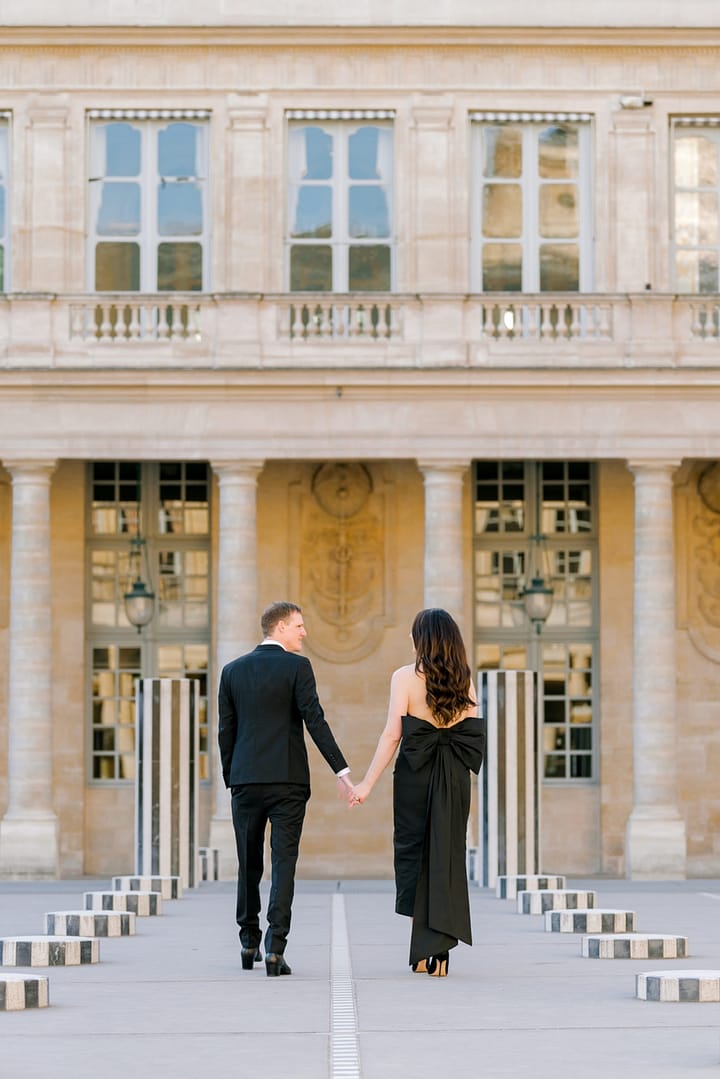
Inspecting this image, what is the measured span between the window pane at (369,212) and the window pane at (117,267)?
2.94 m

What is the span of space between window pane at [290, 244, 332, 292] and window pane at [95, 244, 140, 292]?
82.6 inches

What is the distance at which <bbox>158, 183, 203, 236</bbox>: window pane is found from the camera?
107 ft

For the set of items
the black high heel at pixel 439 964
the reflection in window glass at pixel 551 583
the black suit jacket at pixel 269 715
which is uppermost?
the reflection in window glass at pixel 551 583

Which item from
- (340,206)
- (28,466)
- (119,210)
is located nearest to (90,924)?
(28,466)

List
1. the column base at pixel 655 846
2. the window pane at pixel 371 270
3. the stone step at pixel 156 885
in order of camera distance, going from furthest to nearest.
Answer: the window pane at pixel 371 270, the column base at pixel 655 846, the stone step at pixel 156 885

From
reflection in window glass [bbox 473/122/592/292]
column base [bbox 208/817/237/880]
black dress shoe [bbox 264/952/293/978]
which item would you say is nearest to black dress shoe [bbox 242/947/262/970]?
black dress shoe [bbox 264/952/293/978]

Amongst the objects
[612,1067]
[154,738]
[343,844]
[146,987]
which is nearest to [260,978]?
[146,987]

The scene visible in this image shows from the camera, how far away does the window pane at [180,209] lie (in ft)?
107

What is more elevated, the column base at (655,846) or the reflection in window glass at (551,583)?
the reflection in window glass at (551,583)

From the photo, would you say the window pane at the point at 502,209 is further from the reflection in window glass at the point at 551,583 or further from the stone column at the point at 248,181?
the reflection in window glass at the point at 551,583

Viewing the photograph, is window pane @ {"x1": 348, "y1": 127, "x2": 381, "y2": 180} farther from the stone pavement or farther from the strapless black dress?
the strapless black dress

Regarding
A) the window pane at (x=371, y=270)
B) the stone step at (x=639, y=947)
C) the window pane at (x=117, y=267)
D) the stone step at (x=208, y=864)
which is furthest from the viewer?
the window pane at (x=371, y=270)

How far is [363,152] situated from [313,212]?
1.04m

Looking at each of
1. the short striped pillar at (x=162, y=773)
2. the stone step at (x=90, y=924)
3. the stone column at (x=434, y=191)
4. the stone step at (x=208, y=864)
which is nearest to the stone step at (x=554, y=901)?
the stone step at (x=90, y=924)
